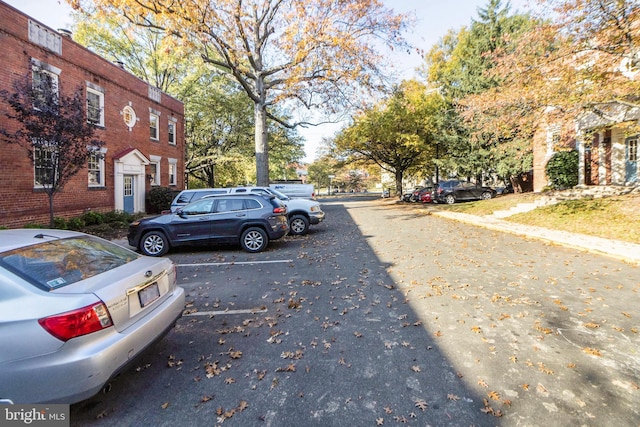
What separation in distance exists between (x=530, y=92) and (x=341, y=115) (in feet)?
39.2

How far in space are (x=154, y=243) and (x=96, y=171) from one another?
9557 millimetres

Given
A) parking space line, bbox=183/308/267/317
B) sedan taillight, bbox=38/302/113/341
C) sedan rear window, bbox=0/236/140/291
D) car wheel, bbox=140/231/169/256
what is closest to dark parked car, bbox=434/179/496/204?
car wheel, bbox=140/231/169/256

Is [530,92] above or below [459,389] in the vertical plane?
above

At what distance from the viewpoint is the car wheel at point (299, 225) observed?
12773 millimetres

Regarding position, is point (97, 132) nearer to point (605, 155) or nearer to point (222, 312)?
point (222, 312)

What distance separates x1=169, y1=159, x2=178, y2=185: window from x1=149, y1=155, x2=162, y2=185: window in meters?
1.60

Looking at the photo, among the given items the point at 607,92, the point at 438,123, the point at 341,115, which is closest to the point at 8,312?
the point at 607,92

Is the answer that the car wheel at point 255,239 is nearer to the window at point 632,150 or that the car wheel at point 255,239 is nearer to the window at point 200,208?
the window at point 200,208

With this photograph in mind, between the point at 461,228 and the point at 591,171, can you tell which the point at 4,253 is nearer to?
the point at 461,228

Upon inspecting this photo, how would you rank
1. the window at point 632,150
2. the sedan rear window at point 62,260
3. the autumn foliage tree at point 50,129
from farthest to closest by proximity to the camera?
the window at point 632,150 < the autumn foliage tree at point 50,129 < the sedan rear window at point 62,260

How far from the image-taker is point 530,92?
39.6 ft

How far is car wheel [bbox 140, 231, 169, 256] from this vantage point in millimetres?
9344

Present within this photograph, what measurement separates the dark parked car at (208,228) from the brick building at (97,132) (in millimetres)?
5240

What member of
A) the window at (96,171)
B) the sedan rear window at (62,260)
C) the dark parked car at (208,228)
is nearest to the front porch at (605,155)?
the dark parked car at (208,228)
